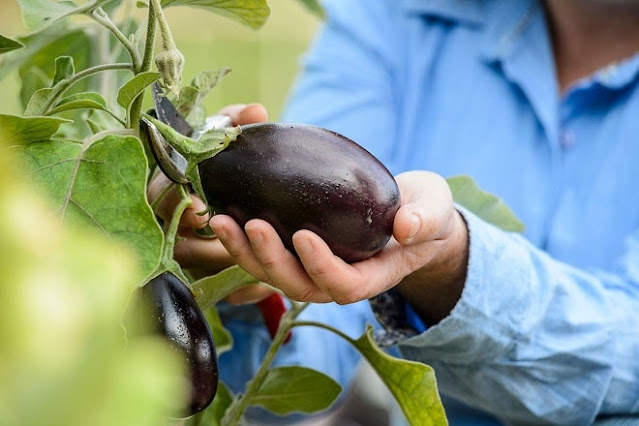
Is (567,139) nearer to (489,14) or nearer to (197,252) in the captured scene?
(489,14)

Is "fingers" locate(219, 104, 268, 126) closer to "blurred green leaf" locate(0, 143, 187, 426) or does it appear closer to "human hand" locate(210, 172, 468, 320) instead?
"human hand" locate(210, 172, 468, 320)

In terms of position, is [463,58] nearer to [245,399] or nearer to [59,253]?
[245,399]

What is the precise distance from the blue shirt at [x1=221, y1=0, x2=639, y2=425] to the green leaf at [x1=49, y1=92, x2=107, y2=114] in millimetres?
300

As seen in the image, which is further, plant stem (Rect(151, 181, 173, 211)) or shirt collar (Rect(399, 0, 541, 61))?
shirt collar (Rect(399, 0, 541, 61))

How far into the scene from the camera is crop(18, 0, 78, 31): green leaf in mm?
430

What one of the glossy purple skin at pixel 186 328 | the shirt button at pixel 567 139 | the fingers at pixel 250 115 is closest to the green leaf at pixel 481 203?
the fingers at pixel 250 115

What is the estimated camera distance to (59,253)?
16 cm

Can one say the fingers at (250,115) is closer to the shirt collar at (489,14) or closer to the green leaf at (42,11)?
the green leaf at (42,11)

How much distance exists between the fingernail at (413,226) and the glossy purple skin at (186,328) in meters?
0.11

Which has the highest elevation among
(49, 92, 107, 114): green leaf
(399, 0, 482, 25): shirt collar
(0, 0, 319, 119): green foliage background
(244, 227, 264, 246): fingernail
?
(49, 92, 107, 114): green leaf

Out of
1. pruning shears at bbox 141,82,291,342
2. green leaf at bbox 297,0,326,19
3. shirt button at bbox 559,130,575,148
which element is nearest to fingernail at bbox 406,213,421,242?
pruning shears at bbox 141,82,291,342

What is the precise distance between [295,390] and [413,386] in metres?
0.11

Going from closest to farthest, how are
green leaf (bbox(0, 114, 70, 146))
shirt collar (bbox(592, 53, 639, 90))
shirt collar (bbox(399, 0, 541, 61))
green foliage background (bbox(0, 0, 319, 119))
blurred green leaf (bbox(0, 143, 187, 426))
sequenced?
blurred green leaf (bbox(0, 143, 187, 426))
green leaf (bbox(0, 114, 70, 146))
shirt collar (bbox(592, 53, 639, 90))
shirt collar (bbox(399, 0, 541, 61))
green foliage background (bbox(0, 0, 319, 119))

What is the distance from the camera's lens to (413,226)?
1.48 ft
